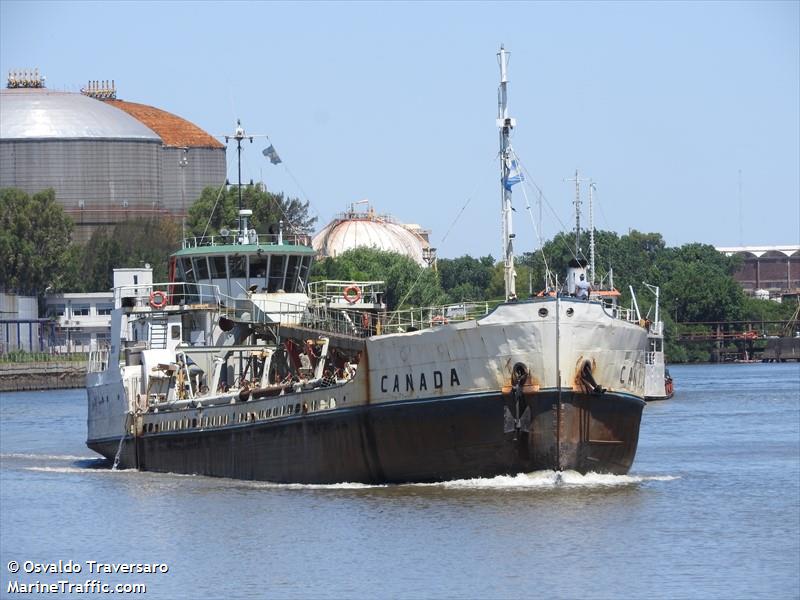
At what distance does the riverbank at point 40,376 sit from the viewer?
13050 centimetres

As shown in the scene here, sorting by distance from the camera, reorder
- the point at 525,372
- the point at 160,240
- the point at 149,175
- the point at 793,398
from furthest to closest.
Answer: the point at 149,175 < the point at 160,240 < the point at 793,398 < the point at 525,372

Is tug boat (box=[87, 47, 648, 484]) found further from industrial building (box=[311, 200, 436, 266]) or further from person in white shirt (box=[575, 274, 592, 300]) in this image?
industrial building (box=[311, 200, 436, 266])

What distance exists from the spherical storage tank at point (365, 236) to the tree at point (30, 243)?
23162 millimetres

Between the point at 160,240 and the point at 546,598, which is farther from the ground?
the point at 160,240

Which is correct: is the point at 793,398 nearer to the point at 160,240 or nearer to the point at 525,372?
the point at 525,372

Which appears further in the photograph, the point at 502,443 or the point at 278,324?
the point at 278,324

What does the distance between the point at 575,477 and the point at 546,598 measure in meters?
12.3

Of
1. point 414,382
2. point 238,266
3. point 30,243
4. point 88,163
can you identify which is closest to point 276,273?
point 238,266

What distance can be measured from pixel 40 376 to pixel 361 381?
9024 centimetres

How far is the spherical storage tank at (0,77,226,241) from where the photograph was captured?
557 feet

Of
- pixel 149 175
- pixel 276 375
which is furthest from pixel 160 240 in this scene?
pixel 276 375

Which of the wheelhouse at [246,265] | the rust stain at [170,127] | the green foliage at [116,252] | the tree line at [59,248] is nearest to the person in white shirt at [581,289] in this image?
the wheelhouse at [246,265]

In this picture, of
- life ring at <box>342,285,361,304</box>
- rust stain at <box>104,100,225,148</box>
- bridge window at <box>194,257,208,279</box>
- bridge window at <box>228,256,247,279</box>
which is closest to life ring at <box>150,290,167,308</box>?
bridge window at <box>194,257,208,279</box>

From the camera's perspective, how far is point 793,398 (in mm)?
94188
